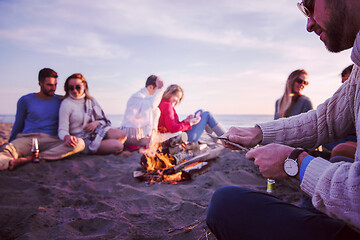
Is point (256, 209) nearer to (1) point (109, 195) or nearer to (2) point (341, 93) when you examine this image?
(2) point (341, 93)

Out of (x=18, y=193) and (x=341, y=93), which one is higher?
(x=341, y=93)

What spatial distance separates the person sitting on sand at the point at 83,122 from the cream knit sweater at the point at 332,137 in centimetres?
450

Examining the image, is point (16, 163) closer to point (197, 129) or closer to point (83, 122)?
point (83, 122)

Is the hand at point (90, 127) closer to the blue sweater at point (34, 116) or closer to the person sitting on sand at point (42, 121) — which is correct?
the person sitting on sand at point (42, 121)

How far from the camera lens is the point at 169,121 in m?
6.19

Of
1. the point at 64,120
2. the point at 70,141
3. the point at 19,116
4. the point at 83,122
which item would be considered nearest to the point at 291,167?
the point at 70,141

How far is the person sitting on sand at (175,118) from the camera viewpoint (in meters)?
6.15

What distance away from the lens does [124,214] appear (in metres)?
2.42

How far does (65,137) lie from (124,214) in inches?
131

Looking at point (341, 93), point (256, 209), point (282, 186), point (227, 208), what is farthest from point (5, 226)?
point (282, 186)

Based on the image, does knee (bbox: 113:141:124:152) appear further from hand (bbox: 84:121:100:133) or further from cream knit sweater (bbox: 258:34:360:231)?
cream knit sweater (bbox: 258:34:360:231)

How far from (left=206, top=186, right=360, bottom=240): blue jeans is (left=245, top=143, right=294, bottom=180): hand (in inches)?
5.6

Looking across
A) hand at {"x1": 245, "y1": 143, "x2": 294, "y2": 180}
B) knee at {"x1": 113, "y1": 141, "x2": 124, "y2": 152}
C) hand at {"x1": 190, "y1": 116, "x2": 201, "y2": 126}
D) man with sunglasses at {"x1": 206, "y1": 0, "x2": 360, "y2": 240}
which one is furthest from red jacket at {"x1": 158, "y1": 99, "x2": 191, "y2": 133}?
hand at {"x1": 245, "y1": 143, "x2": 294, "y2": 180}

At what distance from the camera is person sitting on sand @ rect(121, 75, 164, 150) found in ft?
20.9
